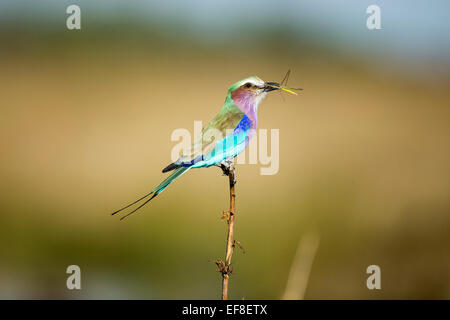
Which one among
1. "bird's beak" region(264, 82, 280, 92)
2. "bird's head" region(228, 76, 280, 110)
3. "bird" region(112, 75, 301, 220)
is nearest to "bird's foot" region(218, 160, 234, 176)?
"bird" region(112, 75, 301, 220)

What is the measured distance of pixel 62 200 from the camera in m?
7.13

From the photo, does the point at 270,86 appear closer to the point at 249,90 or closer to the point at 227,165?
the point at 249,90

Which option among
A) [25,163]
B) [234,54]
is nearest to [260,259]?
[25,163]

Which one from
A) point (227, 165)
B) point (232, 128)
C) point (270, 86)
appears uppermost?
point (270, 86)

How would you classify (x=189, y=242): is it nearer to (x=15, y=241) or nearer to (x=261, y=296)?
(x=261, y=296)

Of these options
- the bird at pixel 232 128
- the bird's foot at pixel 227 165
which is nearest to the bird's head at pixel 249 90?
the bird at pixel 232 128

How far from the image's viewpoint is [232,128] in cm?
269

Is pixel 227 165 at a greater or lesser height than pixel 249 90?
lesser

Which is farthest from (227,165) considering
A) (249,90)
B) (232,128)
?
(249,90)

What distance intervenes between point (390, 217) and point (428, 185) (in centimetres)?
136

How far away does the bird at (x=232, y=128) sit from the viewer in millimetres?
2521

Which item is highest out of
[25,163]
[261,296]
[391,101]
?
[391,101]

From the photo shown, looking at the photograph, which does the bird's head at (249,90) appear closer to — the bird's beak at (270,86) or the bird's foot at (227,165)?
the bird's beak at (270,86)

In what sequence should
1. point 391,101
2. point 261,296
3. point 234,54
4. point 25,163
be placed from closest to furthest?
1. point 261,296
2. point 25,163
3. point 391,101
4. point 234,54
